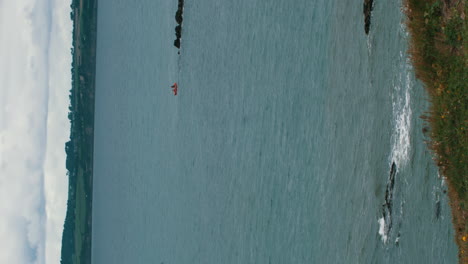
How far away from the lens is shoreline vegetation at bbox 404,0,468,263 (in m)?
7.43

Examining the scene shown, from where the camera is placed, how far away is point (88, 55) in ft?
72.7

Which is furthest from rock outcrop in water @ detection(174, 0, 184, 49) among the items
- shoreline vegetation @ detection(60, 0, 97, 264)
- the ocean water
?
shoreline vegetation @ detection(60, 0, 97, 264)

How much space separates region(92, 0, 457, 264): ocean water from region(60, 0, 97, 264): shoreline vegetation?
15.9 feet

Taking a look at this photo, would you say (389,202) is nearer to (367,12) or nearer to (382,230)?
(382,230)

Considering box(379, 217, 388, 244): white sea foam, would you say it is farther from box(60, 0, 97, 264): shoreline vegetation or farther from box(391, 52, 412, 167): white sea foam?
box(60, 0, 97, 264): shoreline vegetation

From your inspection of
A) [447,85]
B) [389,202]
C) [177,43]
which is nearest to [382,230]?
[389,202]

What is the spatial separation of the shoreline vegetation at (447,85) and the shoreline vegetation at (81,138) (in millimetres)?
15590

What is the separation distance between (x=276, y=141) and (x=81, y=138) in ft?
42.7

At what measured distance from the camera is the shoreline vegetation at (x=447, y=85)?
24.4 ft

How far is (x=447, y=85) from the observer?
25.3 ft

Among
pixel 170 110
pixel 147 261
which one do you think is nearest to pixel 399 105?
pixel 170 110

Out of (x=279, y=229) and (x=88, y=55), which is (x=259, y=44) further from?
(x=88, y=55)

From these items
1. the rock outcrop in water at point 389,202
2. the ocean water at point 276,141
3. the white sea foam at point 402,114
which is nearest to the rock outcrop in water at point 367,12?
the ocean water at point 276,141

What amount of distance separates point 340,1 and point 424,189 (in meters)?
3.45
